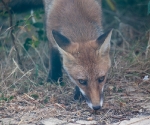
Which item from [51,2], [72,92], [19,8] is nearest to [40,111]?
[72,92]

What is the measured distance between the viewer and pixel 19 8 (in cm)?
655

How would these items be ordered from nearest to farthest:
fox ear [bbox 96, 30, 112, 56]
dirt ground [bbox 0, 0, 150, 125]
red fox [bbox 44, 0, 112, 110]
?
dirt ground [bbox 0, 0, 150, 125] < red fox [bbox 44, 0, 112, 110] < fox ear [bbox 96, 30, 112, 56]

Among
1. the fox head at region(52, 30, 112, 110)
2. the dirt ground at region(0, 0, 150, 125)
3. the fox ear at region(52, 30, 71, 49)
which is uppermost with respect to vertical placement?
the fox ear at region(52, 30, 71, 49)

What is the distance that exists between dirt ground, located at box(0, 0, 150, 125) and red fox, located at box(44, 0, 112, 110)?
268 millimetres

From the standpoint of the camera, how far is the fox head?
4391 millimetres

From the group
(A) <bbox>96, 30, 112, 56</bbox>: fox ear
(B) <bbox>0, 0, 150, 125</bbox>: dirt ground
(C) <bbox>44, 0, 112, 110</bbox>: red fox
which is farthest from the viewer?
(A) <bbox>96, 30, 112, 56</bbox>: fox ear

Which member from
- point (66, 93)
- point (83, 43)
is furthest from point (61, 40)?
point (66, 93)

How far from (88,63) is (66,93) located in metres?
0.92

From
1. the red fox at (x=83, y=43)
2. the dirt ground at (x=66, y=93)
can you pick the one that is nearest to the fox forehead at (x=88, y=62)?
the red fox at (x=83, y=43)

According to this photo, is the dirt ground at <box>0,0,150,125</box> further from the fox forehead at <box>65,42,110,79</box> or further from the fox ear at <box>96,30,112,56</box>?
the fox ear at <box>96,30,112,56</box>

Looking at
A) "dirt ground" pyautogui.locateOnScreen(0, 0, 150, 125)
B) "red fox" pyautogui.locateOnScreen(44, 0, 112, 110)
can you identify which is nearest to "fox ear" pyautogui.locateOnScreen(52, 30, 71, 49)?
"red fox" pyautogui.locateOnScreen(44, 0, 112, 110)

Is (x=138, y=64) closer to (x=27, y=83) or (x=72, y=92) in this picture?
(x=72, y=92)

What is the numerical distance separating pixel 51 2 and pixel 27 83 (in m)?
1.38

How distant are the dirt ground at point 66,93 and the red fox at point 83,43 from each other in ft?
0.88
